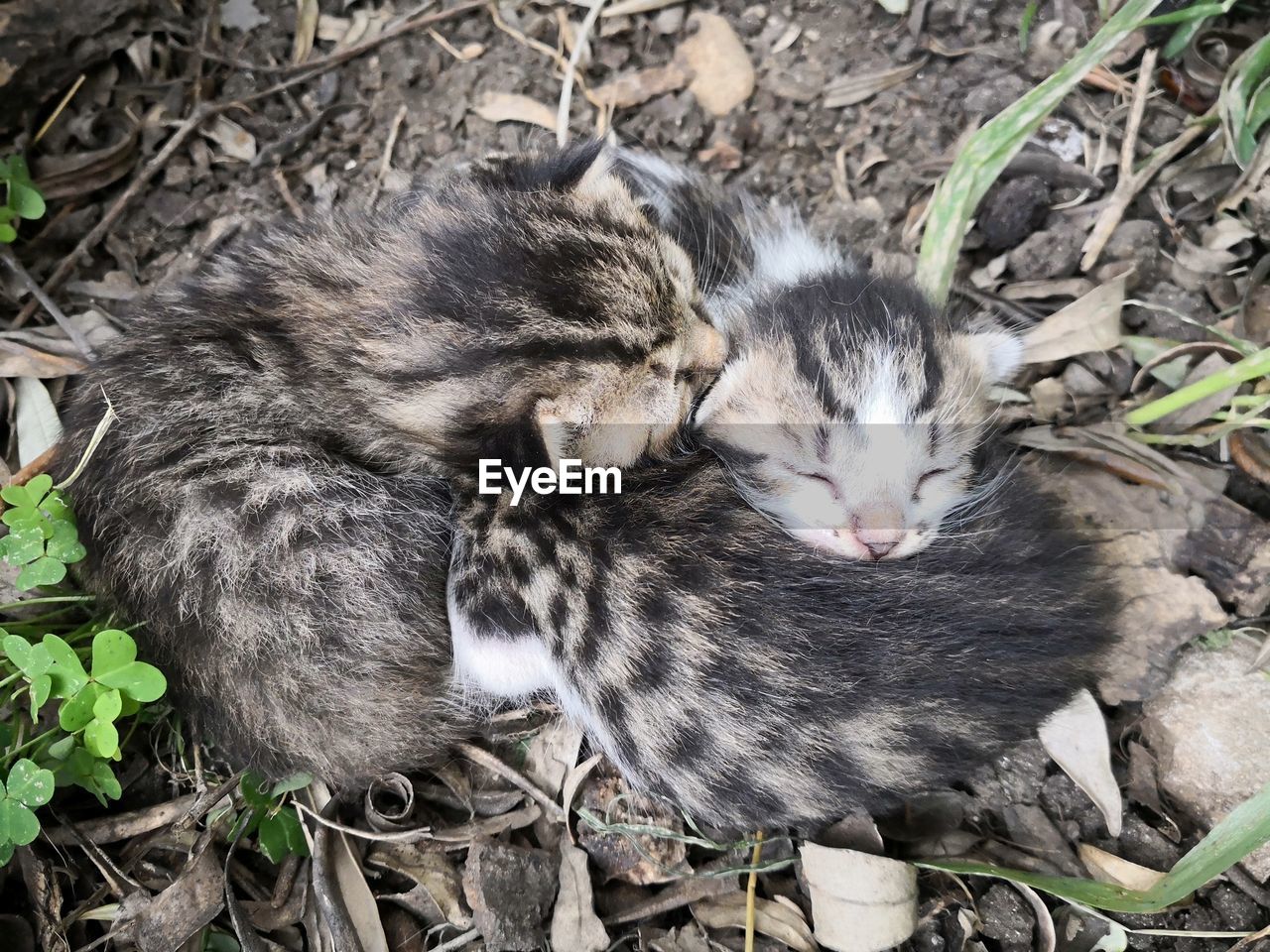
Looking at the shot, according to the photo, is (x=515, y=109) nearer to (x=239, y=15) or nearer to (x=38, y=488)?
(x=239, y=15)

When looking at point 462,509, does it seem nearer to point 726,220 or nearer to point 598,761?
point 598,761

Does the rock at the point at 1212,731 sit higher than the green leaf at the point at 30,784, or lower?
higher

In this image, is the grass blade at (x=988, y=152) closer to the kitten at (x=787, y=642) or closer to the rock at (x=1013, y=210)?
the rock at (x=1013, y=210)

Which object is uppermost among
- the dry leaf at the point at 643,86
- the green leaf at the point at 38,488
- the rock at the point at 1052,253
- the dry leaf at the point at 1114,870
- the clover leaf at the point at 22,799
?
the dry leaf at the point at 643,86

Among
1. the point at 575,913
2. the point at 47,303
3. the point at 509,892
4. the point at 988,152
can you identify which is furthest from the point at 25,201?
Result: the point at 988,152

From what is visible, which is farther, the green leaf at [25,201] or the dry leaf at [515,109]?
the dry leaf at [515,109]

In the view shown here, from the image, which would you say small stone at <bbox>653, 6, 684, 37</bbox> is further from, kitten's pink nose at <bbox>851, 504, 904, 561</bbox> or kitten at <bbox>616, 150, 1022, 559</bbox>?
kitten's pink nose at <bbox>851, 504, 904, 561</bbox>

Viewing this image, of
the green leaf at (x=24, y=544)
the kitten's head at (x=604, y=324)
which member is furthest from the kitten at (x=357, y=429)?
the green leaf at (x=24, y=544)

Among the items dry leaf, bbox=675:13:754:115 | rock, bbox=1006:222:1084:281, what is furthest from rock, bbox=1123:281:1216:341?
dry leaf, bbox=675:13:754:115
